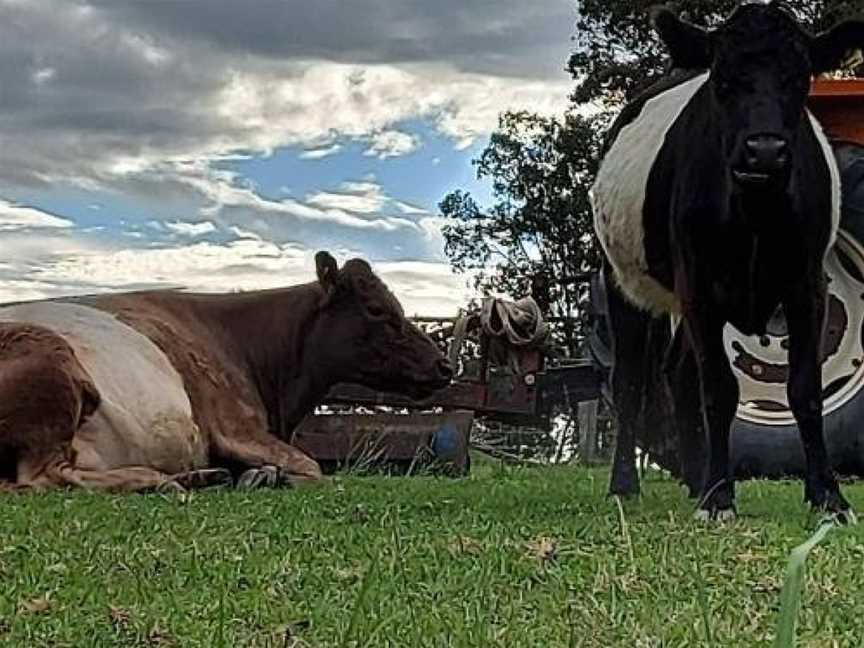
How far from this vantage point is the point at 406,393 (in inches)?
409

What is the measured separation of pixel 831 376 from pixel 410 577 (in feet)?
22.5

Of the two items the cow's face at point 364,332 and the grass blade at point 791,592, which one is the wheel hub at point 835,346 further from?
the grass blade at point 791,592

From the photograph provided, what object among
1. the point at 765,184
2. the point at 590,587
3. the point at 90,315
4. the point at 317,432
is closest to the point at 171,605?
the point at 590,587

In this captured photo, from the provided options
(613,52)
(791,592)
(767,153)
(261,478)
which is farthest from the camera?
(613,52)

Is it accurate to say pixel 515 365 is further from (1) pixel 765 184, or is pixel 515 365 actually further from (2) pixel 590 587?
(2) pixel 590 587

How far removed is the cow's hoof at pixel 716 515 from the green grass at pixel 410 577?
0.28 ft

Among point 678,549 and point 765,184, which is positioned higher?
point 765,184

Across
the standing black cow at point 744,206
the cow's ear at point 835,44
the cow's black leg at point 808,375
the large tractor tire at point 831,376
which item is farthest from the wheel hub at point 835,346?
the cow's ear at point 835,44

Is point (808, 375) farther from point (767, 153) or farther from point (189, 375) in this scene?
point (189, 375)

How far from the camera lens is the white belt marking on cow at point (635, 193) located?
701 cm

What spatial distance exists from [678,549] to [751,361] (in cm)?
628

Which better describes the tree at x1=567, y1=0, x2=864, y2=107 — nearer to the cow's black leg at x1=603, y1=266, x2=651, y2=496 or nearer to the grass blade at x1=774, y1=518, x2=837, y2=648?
the cow's black leg at x1=603, y1=266, x2=651, y2=496

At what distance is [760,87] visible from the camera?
5570mm

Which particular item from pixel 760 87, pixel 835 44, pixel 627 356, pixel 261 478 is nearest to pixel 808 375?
pixel 760 87
